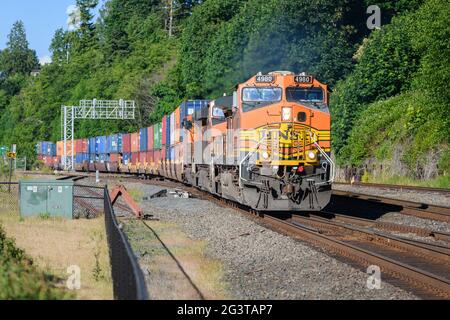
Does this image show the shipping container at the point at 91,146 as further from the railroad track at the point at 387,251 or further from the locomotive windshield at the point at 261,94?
the railroad track at the point at 387,251

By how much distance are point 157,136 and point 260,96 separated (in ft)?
86.2

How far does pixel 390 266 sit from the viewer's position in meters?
12.5

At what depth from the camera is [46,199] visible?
23.5 meters

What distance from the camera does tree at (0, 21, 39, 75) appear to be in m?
188

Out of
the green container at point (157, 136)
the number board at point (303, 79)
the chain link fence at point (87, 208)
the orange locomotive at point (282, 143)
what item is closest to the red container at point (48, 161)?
the green container at point (157, 136)

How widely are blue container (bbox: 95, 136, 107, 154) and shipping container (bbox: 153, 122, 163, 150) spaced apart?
1809 centimetres

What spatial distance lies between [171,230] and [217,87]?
23.1m

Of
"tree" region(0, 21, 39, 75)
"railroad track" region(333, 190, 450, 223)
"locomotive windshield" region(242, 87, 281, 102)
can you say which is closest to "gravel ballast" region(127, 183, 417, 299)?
"locomotive windshield" region(242, 87, 281, 102)

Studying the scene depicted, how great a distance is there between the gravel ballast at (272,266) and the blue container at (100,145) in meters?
45.1

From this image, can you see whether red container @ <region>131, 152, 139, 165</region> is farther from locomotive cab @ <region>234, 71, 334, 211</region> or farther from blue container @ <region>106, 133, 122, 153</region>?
locomotive cab @ <region>234, 71, 334, 211</region>

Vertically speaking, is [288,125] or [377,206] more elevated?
[288,125]

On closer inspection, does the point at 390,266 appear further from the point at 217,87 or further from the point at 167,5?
the point at 167,5
